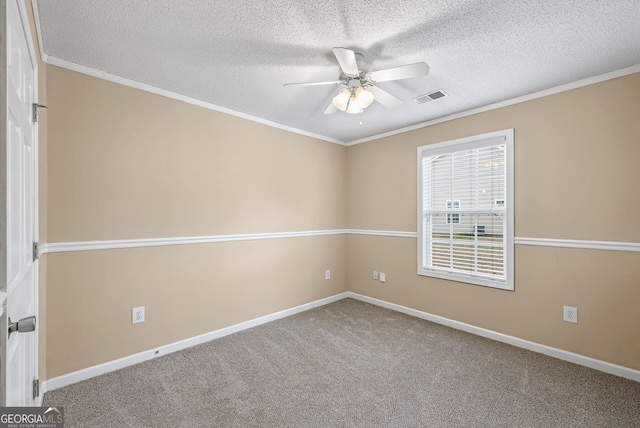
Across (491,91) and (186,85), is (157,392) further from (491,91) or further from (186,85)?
(491,91)

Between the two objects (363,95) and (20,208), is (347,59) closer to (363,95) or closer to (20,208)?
(363,95)

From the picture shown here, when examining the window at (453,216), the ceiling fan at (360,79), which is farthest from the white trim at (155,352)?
the ceiling fan at (360,79)

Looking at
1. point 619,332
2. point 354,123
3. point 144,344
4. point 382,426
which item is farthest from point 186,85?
point 619,332

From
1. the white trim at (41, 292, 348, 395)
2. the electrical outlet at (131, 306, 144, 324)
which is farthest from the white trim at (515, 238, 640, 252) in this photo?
the electrical outlet at (131, 306, 144, 324)

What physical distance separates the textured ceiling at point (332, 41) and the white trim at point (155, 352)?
2.37m

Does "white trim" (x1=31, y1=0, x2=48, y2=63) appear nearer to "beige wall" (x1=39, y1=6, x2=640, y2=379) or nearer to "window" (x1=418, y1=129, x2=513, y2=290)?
"beige wall" (x1=39, y1=6, x2=640, y2=379)

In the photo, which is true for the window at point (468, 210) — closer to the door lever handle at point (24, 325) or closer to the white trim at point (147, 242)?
the white trim at point (147, 242)

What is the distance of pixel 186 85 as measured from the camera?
2.50m

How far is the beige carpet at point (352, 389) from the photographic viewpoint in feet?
5.84

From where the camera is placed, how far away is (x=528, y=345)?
266 centimetres

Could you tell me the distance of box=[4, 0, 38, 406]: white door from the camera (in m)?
0.99

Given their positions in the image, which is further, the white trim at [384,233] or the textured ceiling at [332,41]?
the white trim at [384,233]

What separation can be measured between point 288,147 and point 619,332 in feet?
11.9

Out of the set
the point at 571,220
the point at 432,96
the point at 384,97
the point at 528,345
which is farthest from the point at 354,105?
the point at 528,345
